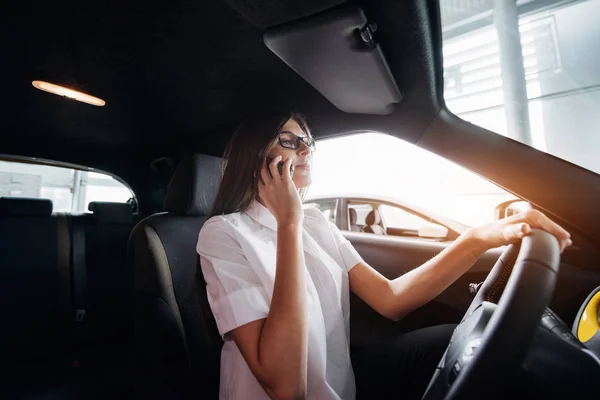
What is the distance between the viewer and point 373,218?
A: 123 inches

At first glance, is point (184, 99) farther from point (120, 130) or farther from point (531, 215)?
point (531, 215)

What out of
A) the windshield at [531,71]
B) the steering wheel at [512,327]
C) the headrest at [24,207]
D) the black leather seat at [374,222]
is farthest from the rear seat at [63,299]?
the windshield at [531,71]

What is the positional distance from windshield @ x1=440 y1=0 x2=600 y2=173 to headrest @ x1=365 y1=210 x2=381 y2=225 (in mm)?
1714

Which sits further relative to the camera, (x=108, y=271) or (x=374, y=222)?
(x=374, y=222)

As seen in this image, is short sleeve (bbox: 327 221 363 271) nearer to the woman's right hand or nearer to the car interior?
the car interior

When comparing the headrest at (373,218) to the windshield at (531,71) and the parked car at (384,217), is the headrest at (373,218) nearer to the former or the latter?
the parked car at (384,217)

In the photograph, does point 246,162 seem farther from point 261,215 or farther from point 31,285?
point 31,285

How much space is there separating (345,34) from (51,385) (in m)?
2.32

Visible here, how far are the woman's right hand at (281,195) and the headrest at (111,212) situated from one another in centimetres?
237

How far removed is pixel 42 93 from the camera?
6.38ft

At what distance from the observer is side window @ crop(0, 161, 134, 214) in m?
3.21

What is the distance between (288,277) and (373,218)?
93.0 inches

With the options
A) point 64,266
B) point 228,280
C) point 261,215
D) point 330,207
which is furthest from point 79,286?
point 330,207

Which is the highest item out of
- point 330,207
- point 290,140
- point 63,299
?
point 290,140
